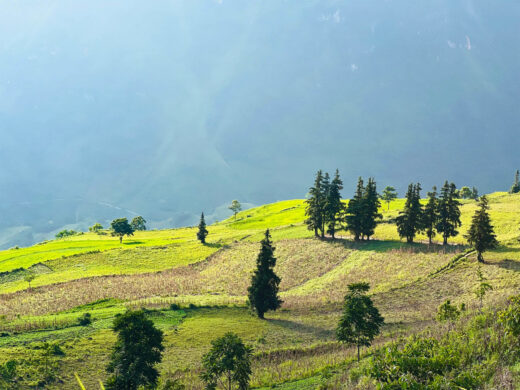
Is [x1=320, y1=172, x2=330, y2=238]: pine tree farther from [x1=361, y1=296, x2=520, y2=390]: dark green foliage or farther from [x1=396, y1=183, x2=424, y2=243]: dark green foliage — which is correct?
[x1=361, y1=296, x2=520, y2=390]: dark green foliage

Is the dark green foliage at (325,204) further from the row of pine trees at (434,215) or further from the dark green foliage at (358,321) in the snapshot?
the dark green foliage at (358,321)

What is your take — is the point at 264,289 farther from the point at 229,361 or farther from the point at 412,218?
the point at 412,218

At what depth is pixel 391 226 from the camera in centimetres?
10162

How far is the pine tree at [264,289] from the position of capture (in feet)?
168

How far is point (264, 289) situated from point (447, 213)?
4352 centimetres

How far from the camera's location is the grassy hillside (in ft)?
107

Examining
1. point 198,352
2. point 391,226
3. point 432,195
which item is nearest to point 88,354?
point 198,352

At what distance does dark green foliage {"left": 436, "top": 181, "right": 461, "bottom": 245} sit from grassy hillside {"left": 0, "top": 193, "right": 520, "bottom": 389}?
3.18 meters

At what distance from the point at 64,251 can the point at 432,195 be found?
105351 millimetres

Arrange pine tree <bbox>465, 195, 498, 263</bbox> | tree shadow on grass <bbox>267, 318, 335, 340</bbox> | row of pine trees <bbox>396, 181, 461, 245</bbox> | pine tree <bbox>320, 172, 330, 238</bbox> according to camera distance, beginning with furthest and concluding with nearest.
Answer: pine tree <bbox>320, 172, 330, 238</bbox> → row of pine trees <bbox>396, 181, 461, 245</bbox> → pine tree <bbox>465, 195, 498, 263</bbox> → tree shadow on grass <bbox>267, 318, 335, 340</bbox>

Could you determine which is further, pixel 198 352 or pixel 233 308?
pixel 233 308

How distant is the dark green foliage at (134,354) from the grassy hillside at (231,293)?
502 centimetres

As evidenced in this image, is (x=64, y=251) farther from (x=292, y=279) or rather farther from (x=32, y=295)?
(x=292, y=279)

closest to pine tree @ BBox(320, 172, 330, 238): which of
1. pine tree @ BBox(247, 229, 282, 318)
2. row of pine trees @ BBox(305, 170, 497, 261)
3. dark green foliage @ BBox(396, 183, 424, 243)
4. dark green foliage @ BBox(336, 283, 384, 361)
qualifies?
row of pine trees @ BBox(305, 170, 497, 261)
